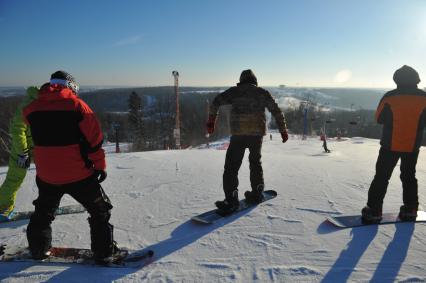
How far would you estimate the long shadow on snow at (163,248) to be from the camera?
8.48ft

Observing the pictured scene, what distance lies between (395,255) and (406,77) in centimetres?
173

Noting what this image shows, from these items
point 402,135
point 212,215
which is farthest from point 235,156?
point 402,135

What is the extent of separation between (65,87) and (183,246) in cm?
175

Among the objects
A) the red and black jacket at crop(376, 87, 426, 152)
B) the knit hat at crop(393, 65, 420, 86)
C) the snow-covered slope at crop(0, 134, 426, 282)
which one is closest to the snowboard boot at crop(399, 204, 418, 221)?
the snow-covered slope at crop(0, 134, 426, 282)

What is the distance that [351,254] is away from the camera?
114 inches

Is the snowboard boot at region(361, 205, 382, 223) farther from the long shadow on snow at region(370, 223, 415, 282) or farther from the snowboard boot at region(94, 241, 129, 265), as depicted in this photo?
the snowboard boot at region(94, 241, 129, 265)

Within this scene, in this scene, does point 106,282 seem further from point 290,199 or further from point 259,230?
point 290,199

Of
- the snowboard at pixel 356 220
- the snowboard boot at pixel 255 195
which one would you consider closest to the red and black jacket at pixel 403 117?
the snowboard at pixel 356 220

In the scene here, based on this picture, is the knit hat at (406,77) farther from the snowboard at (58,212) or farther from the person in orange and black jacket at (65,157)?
the snowboard at (58,212)

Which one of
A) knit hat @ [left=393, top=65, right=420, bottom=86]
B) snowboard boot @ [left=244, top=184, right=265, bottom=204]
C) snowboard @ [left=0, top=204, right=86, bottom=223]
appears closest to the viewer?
knit hat @ [left=393, top=65, right=420, bottom=86]

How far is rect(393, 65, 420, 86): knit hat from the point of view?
3.31 metres

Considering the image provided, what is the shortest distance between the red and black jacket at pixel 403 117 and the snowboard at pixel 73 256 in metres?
2.66

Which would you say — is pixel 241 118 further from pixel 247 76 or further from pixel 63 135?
pixel 63 135

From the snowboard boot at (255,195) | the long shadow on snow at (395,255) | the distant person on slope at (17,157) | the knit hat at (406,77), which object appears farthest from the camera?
the snowboard boot at (255,195)
